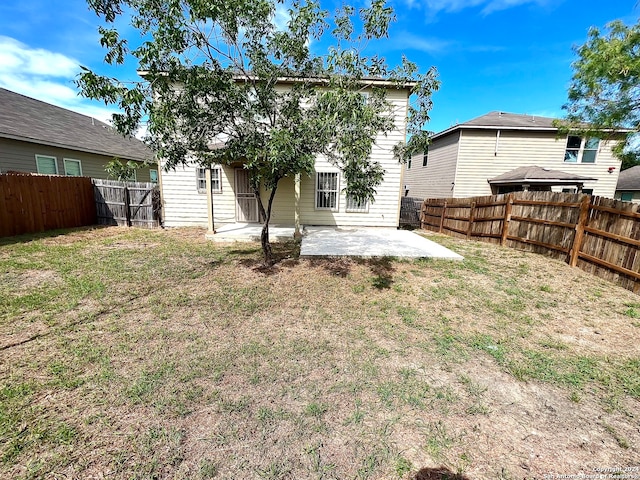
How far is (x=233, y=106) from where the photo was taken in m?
4.89

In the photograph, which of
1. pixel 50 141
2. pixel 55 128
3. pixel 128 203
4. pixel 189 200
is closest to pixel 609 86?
pixel 189 200

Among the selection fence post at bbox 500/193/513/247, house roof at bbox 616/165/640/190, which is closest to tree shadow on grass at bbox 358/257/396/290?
fence post at bbox 500/193/513/247

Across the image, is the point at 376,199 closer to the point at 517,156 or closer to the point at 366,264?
the point at 366,264

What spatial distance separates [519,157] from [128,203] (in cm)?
1854

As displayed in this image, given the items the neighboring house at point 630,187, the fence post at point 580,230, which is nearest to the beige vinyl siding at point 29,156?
the fence post at point 580,230

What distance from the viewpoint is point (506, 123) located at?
550 inches

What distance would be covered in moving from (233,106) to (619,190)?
3427 cm

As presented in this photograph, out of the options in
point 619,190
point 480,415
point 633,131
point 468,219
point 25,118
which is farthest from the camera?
point 619,190

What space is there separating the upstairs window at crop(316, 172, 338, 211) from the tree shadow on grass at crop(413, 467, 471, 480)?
31.2 feet

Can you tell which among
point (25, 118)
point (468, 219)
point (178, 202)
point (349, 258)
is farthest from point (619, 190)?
point (25, 118)

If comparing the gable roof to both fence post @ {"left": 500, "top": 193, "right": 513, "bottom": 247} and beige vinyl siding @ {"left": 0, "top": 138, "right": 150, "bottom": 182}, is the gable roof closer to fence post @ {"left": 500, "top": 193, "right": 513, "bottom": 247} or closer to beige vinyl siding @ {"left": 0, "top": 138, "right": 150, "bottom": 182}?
fence post @ {"left": 500, "top": 193, "right": 513, "bottom": 247}

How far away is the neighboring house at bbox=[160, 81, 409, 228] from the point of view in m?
10.5

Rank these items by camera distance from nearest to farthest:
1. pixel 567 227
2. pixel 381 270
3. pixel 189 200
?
pixel 381 270
pixel 567 227
pixel 189 200

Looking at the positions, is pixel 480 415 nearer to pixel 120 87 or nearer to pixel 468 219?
pixel 120 87
